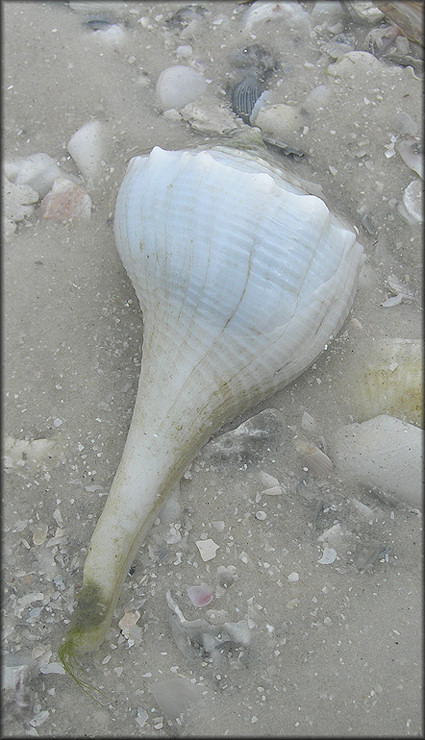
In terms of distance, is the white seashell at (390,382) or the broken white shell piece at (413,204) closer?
the white seashell at (390,382)

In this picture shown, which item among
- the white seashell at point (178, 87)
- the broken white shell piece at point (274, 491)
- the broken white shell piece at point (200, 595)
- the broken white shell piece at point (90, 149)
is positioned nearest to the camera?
the broken white shell piece at point (200, 595)

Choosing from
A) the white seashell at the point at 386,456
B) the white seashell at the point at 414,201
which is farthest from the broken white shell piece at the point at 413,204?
the white seashell at the point at 386,456

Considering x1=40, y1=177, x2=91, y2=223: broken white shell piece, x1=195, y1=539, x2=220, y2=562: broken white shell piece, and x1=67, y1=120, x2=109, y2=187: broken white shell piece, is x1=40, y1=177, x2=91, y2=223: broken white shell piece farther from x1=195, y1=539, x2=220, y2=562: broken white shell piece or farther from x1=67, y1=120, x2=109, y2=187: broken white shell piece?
x1=195, y1=539, x2=220, y2=562: broken white shell piece

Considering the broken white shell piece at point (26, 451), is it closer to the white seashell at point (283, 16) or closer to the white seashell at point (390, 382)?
the white seashell at point (390, 382)

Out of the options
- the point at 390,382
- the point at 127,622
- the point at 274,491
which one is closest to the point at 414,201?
the point at 390,382

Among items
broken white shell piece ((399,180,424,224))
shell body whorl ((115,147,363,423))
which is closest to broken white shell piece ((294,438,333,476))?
shell body whorl ((115,147,363,423))

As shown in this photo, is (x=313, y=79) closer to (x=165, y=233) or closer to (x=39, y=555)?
(x=165, y=233)

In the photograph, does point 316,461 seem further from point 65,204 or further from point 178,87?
point 178,87
